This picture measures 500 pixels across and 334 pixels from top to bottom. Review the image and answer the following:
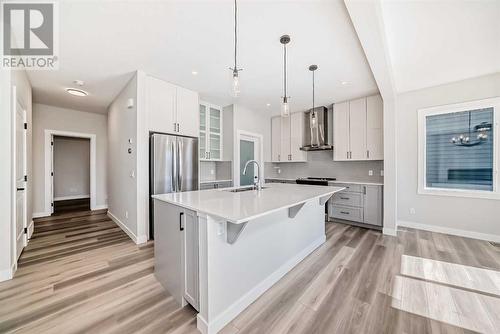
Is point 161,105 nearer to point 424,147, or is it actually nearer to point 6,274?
point 6,274

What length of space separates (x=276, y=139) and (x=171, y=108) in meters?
3.13

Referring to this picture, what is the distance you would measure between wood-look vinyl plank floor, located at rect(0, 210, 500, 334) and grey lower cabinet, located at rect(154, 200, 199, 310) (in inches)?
5.5

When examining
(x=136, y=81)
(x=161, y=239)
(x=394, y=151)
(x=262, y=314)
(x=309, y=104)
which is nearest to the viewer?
(x=262, y=314)

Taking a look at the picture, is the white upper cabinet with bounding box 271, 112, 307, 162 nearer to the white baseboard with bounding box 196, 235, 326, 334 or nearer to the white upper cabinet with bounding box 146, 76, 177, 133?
the white upper cabinet with bounding box 146, 76, 177, 133

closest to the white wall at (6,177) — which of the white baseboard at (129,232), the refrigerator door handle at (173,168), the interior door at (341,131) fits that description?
the white baseboard at (129,232)

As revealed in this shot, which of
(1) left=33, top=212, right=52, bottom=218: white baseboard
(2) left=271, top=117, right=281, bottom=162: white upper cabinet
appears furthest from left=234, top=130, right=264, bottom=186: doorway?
(1) left=33, top=212, right=52, bottom=218: white baseboard

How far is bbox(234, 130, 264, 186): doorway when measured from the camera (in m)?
4.68

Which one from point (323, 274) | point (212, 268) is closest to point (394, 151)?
point (323, 274)

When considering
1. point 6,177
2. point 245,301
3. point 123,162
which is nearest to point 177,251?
point 245,301

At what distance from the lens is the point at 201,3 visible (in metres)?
1.72

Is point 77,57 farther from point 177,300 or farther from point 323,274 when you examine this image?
→ point 323,274

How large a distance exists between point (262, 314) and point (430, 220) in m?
3.86

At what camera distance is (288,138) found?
5.40 meters

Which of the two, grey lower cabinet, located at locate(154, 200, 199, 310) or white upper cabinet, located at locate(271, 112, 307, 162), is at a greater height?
white upper cabinet, located at locate(271, 112, 307, 162)
